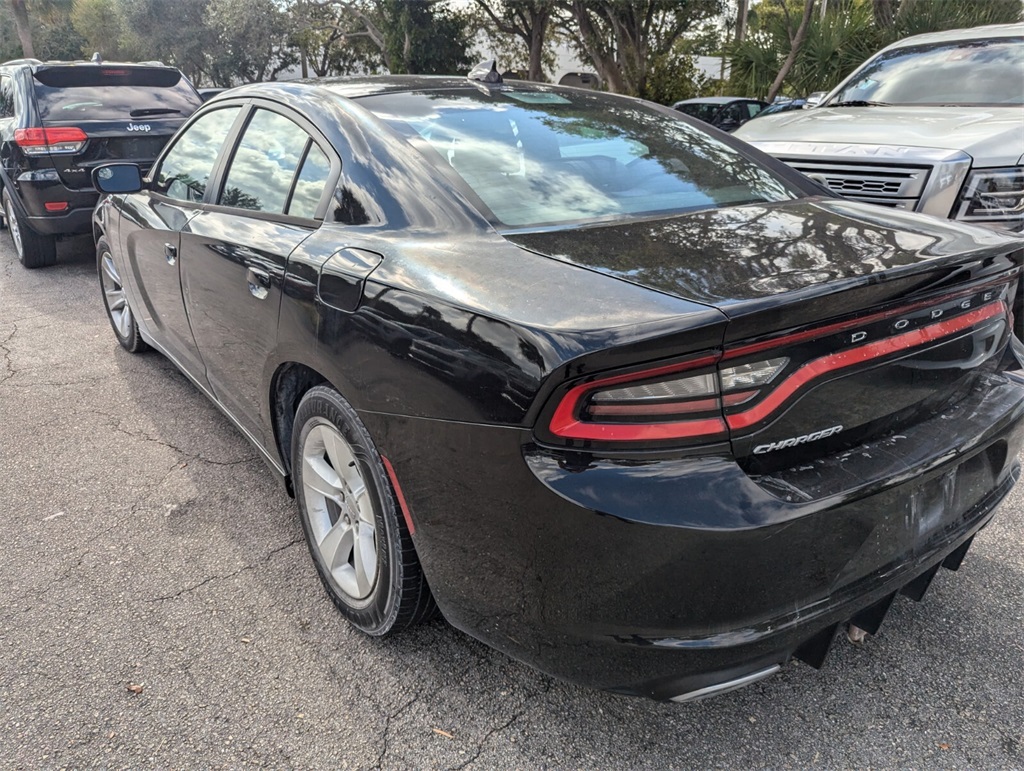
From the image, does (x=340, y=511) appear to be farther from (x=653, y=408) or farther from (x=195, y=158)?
(x=195, y=158)

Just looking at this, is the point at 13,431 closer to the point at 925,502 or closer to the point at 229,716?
the point at 229,716

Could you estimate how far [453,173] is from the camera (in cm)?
222

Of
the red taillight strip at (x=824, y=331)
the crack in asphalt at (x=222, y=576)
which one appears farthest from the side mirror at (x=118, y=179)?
the red taillight strip at (x=824, y=331)

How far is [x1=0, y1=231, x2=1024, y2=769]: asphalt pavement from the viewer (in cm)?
194

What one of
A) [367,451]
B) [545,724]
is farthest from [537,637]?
[367,451]

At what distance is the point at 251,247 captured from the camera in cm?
254

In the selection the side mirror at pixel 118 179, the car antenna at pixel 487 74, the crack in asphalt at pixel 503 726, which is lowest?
the crack in asphalt at pixel 503 726

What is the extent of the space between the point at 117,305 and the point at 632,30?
1835 cm

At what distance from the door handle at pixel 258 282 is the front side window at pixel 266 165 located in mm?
234

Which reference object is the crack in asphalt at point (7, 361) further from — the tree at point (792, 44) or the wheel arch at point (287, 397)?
the tree at point (792, 44)

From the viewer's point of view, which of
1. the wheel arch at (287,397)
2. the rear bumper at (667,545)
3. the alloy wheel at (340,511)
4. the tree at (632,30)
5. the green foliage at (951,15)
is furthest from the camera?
the tree at (632,30)

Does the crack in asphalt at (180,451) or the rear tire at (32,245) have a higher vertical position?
the rear tire at (32,245)

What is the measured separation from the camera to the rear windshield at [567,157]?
2.26 meters

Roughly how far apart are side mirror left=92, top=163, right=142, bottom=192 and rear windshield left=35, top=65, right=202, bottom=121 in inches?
140
